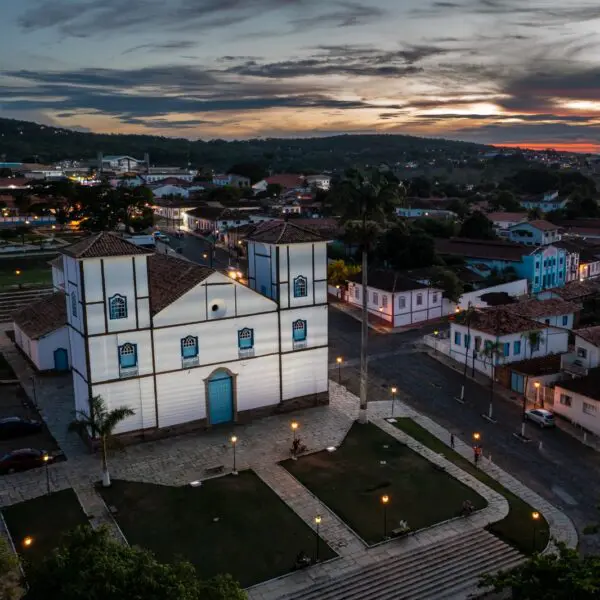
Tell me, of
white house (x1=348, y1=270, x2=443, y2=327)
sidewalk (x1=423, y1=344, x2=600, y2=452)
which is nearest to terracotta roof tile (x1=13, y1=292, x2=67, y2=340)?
sidewalk (x1=423, y1=344, x2=600, y2=452)

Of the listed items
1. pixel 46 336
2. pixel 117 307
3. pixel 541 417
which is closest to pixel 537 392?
pixel 541 417

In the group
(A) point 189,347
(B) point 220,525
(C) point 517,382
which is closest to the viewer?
(B) point 220,525

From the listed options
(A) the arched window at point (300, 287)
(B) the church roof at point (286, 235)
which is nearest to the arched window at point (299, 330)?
→ (A) the arched window at point (300, 287)

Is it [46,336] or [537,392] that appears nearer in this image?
[537,392]

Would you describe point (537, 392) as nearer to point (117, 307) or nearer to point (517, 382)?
point (517, 382)

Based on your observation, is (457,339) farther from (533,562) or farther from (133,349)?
(533,562)

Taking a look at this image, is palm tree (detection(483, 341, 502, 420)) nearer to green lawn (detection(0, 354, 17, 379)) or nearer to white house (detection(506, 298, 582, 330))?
white house (detection(506, 298, 582, 330))

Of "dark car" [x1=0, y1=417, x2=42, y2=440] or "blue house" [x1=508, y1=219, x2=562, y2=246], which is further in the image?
"blue house" [x1=508, y1=219, x2=562, y2=246]
